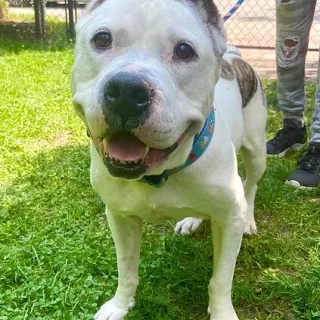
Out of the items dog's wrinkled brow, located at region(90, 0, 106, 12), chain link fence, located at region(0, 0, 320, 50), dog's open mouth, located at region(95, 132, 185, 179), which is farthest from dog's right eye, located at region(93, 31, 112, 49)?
chain link fence, located at region(0, 0, 320, 50)

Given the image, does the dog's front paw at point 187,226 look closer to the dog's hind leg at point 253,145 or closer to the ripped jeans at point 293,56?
the dog's hind leg at point 253,145

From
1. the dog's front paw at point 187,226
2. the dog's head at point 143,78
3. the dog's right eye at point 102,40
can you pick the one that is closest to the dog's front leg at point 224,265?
the dog's head at point 143,78

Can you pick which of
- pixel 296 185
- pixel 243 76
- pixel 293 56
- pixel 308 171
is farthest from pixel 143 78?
pixel 293 56

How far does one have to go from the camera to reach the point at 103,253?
339 centimetres

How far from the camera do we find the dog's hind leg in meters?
3.39

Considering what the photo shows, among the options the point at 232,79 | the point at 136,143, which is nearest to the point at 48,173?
the point at 232,79

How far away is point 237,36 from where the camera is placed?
980 centimetres

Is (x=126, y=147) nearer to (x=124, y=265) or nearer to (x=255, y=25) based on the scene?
(x=124, y=265)

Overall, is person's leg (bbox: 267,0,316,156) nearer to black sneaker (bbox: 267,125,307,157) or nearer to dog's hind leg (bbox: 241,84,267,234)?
black sneaker (bbox: 267,125,307,157)

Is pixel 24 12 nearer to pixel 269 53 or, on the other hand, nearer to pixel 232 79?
pixel 269 53

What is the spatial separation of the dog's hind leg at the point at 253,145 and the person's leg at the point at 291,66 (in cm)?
111

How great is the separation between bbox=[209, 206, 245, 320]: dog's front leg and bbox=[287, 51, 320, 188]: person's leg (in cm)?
169

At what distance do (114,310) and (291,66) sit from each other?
8.44ft

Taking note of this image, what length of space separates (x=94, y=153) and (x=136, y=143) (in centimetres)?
53
